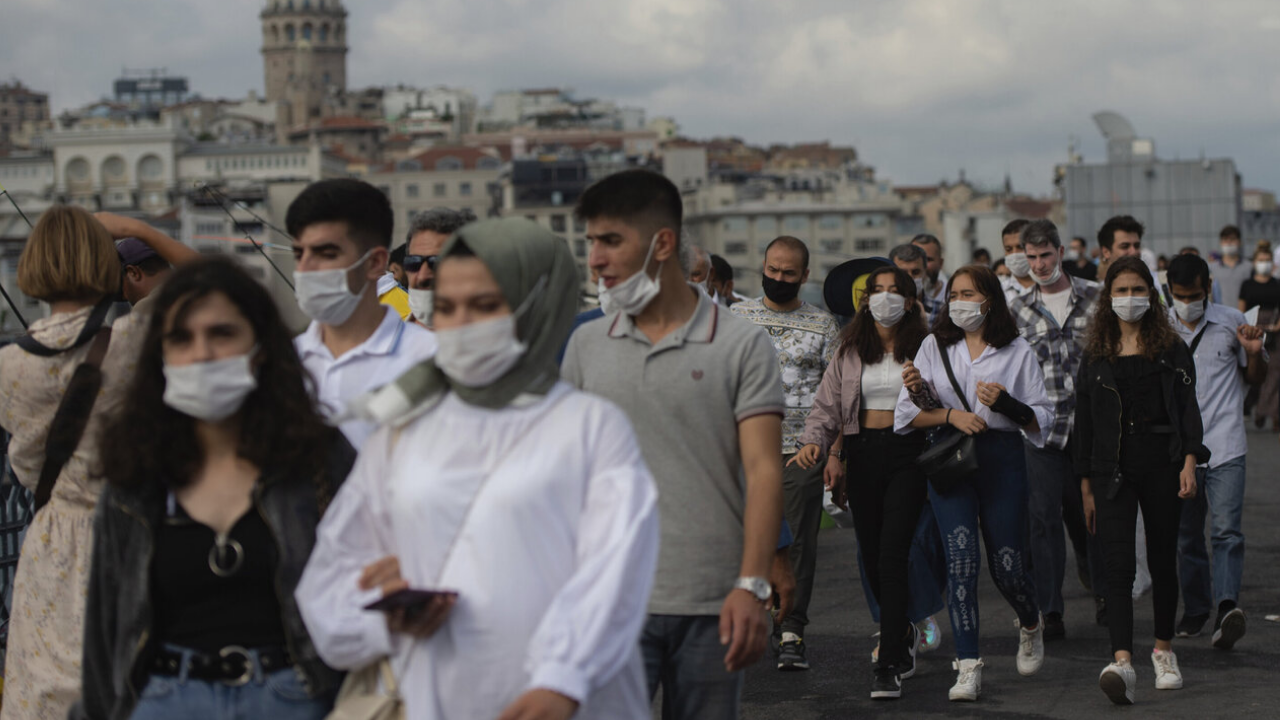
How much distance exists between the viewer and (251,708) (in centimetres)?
384

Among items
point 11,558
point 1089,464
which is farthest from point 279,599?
point 1089,464

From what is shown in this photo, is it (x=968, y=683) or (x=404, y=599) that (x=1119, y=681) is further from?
(x=404, y=599)

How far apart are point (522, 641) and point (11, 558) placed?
4.74 metres

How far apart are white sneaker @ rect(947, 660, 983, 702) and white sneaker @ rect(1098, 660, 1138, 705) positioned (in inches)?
21.7

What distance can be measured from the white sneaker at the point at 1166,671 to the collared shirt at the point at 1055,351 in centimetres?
158

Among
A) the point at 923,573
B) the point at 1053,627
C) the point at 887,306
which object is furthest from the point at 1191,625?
the point at 887,306

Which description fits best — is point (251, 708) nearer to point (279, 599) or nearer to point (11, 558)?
point (279, 599)

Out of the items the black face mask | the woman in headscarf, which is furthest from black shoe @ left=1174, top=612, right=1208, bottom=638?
the woman in headscarf

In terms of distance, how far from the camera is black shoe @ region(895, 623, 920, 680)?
8148 millimetres

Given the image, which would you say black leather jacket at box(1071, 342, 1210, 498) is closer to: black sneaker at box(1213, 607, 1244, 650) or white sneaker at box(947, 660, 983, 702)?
white sneaker at box(947, 660, 983, 702)

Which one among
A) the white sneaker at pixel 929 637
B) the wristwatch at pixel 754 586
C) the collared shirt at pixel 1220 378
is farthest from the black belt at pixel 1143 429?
the wristwatch at pixel 754 586

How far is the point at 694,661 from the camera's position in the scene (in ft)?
15.9

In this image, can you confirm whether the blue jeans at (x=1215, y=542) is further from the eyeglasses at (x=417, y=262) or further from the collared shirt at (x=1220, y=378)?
the eyeglasses at (x=417, y=262)

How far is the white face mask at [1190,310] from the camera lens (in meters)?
9.65
